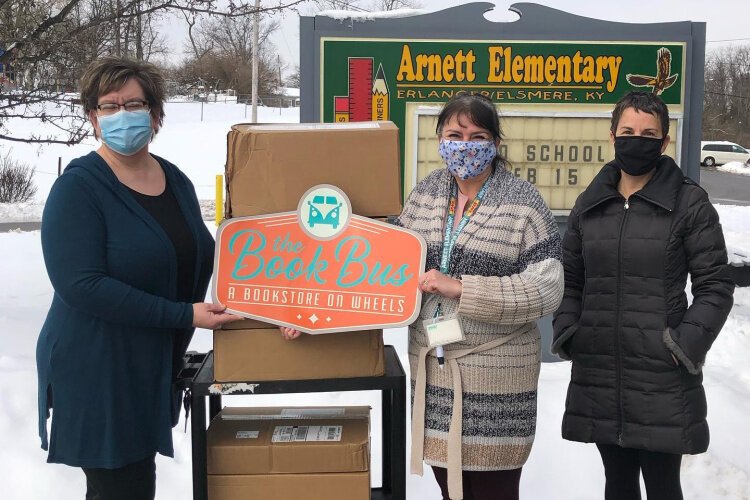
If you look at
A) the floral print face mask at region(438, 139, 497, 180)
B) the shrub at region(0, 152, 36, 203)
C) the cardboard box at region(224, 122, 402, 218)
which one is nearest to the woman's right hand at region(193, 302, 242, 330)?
the cardboard box at region(224, 122, 402, 218)

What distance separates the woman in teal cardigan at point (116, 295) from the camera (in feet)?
6.59

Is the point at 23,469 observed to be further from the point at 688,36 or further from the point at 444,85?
the point at 688,36

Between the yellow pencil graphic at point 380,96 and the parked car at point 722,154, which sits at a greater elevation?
the yellow pencil graphic at point 380,96

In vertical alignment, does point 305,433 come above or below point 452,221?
below

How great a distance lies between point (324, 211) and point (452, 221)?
1.40 ft

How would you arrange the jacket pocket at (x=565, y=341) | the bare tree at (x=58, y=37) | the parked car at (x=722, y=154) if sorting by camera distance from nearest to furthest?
the jacket pocket at (x=565, y=341) < the bare tree at (x=58, y=37) < the parked car at (x=722, y=154)

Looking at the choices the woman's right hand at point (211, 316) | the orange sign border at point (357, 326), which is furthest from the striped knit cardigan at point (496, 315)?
the woman's right hand at point (211, 316)

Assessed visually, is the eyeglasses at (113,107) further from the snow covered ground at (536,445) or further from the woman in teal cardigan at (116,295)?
the snow covered ground at (536,445)

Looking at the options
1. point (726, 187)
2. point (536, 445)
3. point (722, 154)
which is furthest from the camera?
point (722, 154)

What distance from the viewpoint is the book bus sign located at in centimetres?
205

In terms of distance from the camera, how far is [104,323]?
A: 6.86 feet

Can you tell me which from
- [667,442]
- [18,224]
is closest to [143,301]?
[667,442]

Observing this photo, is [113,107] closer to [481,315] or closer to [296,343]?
[296,343]

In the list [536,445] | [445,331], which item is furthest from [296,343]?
[536,445]
